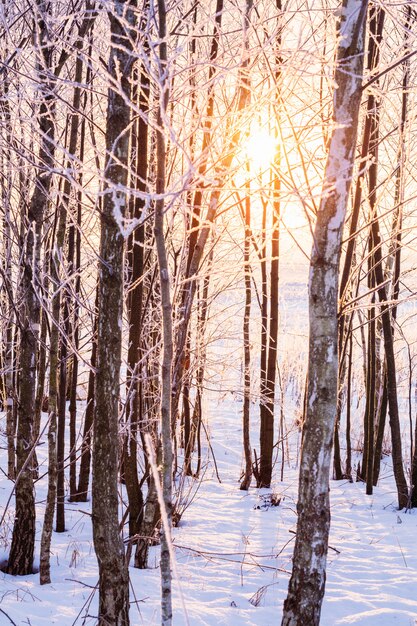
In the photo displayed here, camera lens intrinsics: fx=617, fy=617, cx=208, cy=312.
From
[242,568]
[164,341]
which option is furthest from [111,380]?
[242,568]

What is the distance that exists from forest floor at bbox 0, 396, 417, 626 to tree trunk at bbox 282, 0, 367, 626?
545mm

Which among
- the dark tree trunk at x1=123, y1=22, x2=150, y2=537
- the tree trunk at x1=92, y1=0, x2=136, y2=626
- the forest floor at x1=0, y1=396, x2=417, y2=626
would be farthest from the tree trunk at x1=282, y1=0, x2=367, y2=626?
the dark tree trunk at x1=123, y1=22, x2=150, y2=537

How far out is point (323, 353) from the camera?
2676 mm

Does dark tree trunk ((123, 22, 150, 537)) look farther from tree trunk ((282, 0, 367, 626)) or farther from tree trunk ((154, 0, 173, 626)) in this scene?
tree trunk ((154, 0, 173, 626))

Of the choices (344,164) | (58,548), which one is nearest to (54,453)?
(58,548)

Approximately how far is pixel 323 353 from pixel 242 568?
271cm

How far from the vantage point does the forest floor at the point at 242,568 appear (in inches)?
144

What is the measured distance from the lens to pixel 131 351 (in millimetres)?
4473

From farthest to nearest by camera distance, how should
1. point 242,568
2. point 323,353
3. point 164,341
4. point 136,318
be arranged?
point 242,568, point 136,318, point 323,353, point 164,341

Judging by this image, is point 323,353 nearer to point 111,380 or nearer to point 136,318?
point 111,380

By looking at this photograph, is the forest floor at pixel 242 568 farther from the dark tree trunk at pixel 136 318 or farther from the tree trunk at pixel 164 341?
the tree trunk at pixel 164 341

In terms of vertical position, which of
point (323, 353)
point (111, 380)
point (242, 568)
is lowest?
point (242, 568)

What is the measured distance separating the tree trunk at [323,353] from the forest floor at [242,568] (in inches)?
21.5

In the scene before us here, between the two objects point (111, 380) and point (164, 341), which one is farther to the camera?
point (111, 380)
